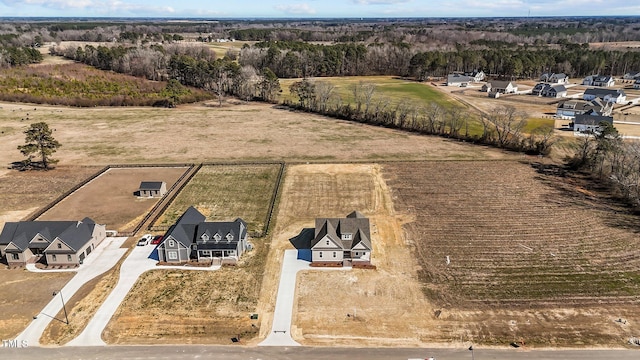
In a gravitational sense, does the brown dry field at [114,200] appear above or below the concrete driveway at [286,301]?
above

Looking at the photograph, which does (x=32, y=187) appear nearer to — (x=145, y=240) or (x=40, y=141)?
(x=40, y=141)

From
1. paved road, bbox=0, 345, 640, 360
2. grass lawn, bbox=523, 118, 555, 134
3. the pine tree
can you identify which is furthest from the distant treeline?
paved road, bbox=0, 345, 640, 360

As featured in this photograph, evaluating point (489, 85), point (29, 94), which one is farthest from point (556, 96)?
point (29, 94)

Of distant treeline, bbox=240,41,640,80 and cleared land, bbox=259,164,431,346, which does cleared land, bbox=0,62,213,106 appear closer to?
distant treeline, bbox=240,41,640,80

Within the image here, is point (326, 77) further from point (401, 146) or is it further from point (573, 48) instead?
point (573, 48)

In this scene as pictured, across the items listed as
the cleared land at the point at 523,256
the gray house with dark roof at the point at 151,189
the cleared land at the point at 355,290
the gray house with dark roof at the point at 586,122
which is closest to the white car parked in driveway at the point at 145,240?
the gray house with dark roof at the point at 151,189

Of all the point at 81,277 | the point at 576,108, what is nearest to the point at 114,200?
the point at 81,277

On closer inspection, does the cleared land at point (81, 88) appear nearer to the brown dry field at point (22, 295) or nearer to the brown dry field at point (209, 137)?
the brown dry field at point (209, 137)
